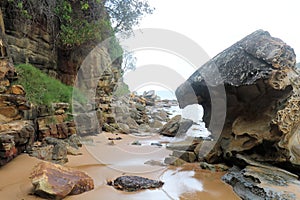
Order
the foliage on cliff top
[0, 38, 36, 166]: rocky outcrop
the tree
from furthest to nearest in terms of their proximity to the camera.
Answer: the tree → the foliage on cliff top → [0, 38, 36, 166]: rocky outcrop

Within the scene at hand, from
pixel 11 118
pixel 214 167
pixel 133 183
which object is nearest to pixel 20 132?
pixel 11 118

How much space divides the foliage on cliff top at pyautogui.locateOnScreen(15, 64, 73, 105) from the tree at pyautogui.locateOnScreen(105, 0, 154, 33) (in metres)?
4.52

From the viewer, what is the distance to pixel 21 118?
4668 millimetres

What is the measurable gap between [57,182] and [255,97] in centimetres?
393

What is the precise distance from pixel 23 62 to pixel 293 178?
7.01 metres

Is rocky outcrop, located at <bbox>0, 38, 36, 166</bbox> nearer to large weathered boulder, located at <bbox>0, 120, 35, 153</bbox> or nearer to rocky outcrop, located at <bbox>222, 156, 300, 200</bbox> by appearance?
large weathered boulder, located at <bbox>0, 120, 35, 153</bbox>

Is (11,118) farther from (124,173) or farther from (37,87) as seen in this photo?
(124,173)

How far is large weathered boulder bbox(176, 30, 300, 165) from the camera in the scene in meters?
4.46

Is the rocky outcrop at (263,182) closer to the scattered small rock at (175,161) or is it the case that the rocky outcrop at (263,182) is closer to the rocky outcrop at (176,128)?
the scattered small rock at (175,161)

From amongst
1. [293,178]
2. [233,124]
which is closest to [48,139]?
[233,124]

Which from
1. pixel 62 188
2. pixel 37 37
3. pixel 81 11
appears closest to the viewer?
pixel 62 188

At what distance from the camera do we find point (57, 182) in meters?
3.09

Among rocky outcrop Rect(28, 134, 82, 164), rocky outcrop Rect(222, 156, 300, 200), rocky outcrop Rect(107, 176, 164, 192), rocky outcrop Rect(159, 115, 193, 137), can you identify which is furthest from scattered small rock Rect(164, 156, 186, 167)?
rocky outcrop Rect(159, 115, 193, 137)

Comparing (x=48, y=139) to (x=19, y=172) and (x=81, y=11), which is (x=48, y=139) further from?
(x=81, y=11)
